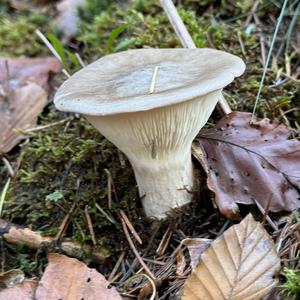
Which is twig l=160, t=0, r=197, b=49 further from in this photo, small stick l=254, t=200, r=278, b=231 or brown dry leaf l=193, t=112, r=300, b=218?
small stick l=254, t=200, r=278, b=231

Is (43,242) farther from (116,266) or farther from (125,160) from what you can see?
(125,160)

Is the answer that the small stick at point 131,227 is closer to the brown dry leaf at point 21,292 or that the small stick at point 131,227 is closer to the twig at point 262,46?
the brown dry leaf at point 21,292

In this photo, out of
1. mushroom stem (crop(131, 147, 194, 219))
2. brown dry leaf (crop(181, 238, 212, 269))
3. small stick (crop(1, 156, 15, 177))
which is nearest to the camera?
brown dry leaf (crop(181, 238, 212, 269))

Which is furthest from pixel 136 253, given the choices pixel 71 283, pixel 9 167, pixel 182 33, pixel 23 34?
pixel 23 34

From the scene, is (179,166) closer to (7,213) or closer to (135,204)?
(135,204)

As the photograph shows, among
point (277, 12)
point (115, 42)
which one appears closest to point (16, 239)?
point (115, 42)

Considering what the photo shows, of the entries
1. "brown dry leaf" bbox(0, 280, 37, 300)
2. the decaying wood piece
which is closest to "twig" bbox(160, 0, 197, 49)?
the decaying wood piece

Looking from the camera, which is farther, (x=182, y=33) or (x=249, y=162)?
(x=182, y=33)
